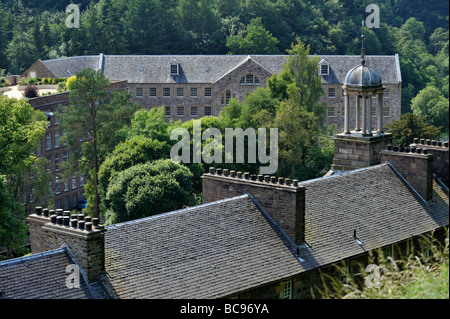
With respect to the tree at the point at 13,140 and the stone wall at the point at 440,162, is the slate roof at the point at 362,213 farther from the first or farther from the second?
the tree at the point at 13,140

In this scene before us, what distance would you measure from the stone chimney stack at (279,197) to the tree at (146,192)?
69.5 feet

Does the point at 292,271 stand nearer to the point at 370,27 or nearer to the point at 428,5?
the point at 370,27

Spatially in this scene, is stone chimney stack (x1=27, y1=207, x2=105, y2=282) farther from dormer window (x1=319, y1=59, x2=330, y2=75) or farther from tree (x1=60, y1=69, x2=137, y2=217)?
dormer window (x1=319, y1=59, x2=330, y2=75)

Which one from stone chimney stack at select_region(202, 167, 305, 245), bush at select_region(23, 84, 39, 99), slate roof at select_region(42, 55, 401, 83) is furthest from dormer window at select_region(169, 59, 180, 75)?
stone chimney stack at select_region(202, 167, 305, 245)

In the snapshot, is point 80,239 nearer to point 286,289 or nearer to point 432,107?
point 286,289

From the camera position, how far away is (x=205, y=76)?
9819 centimetres

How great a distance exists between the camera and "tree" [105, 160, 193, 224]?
50.8 metres

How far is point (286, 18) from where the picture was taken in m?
124

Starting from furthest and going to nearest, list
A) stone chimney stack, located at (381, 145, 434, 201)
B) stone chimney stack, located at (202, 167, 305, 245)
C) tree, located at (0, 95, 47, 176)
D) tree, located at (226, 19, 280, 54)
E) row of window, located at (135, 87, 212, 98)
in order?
tree, located at (226, 19, 280, 54), row of window, located at (135, 87, 212, 98), tree, located at (0, 95, 47, 176), stone chimney stack, located at (381, 145, 434, 201), stone chimney stack, located at (202, 167, 305, 245)

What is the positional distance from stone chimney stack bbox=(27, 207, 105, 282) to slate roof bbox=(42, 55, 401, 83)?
2841 inches

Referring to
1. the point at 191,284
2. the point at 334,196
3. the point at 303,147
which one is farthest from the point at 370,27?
the point at 191,284

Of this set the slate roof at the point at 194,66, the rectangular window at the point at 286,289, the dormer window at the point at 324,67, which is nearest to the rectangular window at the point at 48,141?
the slate roof at the point at 194,66

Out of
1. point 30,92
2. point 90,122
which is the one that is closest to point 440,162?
point 90,122
